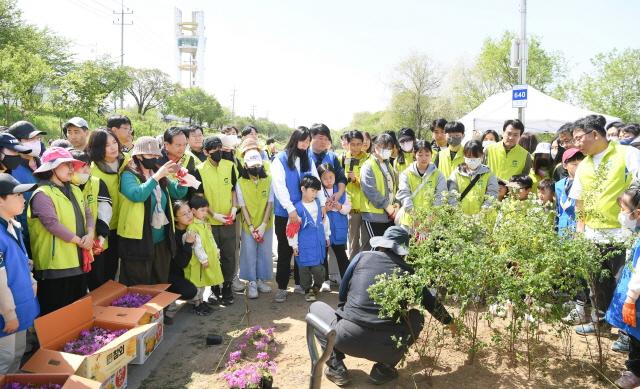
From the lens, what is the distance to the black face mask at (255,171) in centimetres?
506

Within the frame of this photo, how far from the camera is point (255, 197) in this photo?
5.19m

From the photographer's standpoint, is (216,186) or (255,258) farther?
(255,258)

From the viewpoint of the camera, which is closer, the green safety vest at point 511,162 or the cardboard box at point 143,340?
the cardboard box at point 143,340

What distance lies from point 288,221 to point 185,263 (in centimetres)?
123

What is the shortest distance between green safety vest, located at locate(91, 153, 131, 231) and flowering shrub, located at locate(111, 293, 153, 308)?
0.76 metres

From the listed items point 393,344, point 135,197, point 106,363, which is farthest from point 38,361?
point 393,344

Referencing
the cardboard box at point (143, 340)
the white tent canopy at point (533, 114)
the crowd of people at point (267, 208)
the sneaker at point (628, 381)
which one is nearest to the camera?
the sneaker at point (628, 381)

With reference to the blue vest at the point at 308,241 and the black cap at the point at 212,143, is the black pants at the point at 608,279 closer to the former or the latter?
the blue vest at the point at 308,241

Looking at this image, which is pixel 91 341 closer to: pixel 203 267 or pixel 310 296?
pixel 203 267

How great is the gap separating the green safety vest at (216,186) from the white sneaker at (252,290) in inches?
34.8

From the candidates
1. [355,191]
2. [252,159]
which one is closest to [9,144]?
[252,159]

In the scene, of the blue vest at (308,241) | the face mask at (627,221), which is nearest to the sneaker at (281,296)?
the blue vest at (308,241)

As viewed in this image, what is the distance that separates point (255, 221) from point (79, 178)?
2037mm

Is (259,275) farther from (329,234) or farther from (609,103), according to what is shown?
(609,103)
